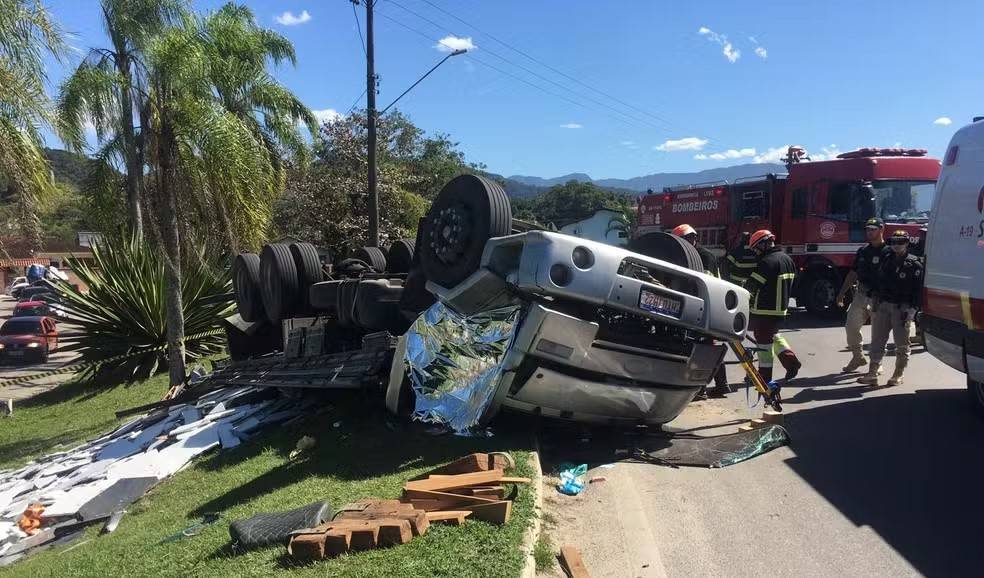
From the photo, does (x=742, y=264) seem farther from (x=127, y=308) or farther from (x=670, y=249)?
(x=127, y=308)

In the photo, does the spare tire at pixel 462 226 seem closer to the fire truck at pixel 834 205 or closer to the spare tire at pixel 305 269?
the spare tire at pixel 305 269

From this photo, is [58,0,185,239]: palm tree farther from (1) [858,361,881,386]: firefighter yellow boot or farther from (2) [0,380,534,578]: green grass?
(1) [858,361,881,386]: firefighter yellow boot

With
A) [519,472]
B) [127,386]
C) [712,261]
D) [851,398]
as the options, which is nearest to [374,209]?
[127,386]

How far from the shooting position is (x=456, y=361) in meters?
4.66

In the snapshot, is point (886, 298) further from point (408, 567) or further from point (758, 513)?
point (408, 567)

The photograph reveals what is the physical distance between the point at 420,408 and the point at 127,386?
10.8m

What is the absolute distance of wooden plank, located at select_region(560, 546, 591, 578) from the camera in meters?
3.16

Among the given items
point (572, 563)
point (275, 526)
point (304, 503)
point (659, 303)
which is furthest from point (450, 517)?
point (659, 303)

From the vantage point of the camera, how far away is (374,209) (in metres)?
16.8

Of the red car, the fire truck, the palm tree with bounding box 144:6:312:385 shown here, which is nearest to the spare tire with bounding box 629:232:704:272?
the palm tree with bounding box 144:6:312:385

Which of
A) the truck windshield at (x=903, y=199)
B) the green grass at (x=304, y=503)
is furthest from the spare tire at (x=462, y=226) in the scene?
the truck windshield at (x=903, y=199)

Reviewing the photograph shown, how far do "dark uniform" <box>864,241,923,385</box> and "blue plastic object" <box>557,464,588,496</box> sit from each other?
13.3 ft

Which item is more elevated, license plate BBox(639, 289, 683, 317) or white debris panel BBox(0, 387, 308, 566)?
license plate BBox(639, 289, 683, 317)

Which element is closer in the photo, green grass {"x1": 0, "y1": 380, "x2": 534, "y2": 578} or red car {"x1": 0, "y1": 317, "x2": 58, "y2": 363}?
green grass {"x1": 0, "y1": 380, "x2": 534, "y2": 578}
